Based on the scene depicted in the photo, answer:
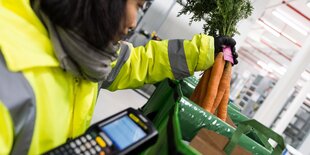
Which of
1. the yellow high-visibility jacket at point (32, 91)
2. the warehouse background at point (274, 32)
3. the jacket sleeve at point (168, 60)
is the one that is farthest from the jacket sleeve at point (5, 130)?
the warehouse background at point (274, 32)

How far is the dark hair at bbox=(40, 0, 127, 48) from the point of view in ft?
2.00

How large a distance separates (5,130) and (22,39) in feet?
0.63

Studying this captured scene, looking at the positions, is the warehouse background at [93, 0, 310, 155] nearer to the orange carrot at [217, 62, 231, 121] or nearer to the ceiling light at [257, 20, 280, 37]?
the ceiling light at [257, 20, 280, 37]

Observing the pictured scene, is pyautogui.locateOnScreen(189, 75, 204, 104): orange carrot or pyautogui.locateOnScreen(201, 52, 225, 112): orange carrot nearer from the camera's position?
pyautogui.locateOnScreen(201, 52, 225, 112): orange carrot

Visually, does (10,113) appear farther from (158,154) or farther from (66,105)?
(158,154)

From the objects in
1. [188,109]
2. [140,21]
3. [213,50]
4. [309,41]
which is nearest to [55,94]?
[188,109]

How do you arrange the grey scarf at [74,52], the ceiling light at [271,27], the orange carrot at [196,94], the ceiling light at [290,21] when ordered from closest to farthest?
the grey scarf at [74,52] → the orange carrot at [196,94] → the ceiling light at [290,21] → the ceiling light at [271,27]

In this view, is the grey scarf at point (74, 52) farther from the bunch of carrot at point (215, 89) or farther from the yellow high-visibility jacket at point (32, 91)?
the bunch of carrot at point (215, 89)

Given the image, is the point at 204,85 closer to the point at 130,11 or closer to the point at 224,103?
the point at 224,103

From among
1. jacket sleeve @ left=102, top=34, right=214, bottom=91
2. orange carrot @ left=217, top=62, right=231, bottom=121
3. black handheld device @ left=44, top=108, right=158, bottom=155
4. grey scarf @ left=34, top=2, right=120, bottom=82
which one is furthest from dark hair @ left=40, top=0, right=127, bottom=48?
orange carrot @ left=217, top=62, right=231, bottom=121

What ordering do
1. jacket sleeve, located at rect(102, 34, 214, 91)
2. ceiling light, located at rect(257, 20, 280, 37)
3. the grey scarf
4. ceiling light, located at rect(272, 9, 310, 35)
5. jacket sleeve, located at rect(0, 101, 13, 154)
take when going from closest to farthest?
jacket sleeve, located at rect(0, 101, 13, 154) → the grey scarf → jacket sleeve, located at rect(102, 34, 214, 91) → ceiling light, located at rect(272, 9, 310, 35) → ceiling light, located at rect(257, 20, 280, 37)

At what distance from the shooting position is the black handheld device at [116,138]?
1.82ft

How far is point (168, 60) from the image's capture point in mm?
1274

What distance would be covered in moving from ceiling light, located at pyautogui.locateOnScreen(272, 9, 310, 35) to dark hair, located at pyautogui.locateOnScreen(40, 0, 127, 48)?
6261 mm
